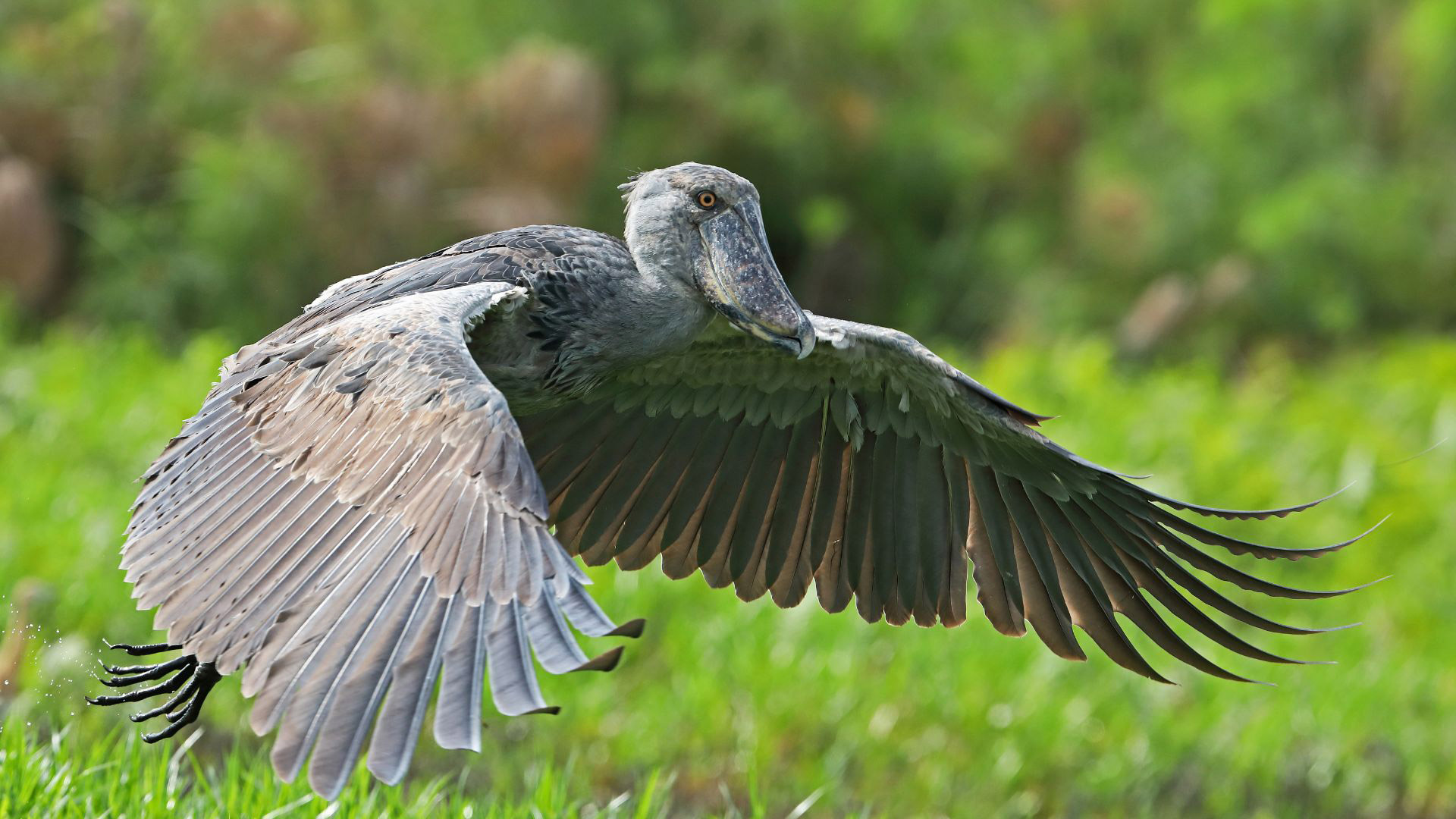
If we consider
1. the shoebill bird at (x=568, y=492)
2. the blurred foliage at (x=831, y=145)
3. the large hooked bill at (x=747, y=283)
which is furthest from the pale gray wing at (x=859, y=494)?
the blurred foliage at (x=831, y=145)

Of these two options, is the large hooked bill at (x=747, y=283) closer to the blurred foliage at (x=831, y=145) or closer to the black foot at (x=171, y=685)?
the black foot at (x=171, y=685)

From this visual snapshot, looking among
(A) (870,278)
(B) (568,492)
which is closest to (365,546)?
(B) (568,492)

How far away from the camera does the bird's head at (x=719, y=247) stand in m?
3.43

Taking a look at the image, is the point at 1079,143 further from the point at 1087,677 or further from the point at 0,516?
the point at 0,516

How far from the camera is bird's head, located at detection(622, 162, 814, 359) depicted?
11.3 feet

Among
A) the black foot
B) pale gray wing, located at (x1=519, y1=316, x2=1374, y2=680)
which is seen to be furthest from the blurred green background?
pale gray wing, located at (x1=519, y1=316, x2=1374, y2=680)

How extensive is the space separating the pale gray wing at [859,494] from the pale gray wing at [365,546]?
2.90 feet

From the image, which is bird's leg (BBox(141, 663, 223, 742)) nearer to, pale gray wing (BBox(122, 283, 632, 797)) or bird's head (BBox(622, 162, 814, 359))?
pale gray wing (BBox(122, 283, 632, 797))

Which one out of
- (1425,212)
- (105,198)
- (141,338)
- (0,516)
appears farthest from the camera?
(1425,212)

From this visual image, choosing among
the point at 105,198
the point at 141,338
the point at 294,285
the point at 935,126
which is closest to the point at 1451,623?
the point at 935,126

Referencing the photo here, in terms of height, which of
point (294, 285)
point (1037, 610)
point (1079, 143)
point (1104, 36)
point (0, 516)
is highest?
point (1104, 36)

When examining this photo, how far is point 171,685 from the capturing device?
3.38 m

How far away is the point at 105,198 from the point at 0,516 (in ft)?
11.3

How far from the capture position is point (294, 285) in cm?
859
